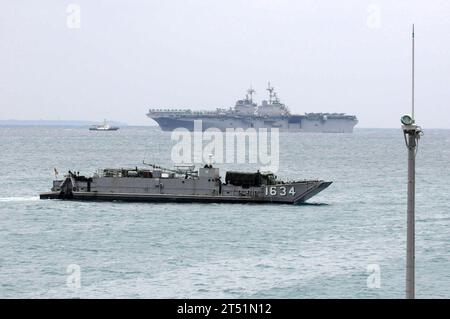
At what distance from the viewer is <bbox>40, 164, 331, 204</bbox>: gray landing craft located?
2680 inches

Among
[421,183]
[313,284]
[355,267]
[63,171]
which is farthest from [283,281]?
[63,171]

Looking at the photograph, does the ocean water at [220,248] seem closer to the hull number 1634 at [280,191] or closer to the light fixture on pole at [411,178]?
the hull number 1634 at [280,191]

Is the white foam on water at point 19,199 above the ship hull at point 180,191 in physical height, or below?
below

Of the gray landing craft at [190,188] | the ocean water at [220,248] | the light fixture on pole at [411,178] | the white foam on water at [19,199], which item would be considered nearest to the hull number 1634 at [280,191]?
the gray landing craft at [190,188]

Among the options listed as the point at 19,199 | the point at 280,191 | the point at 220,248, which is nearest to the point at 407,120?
the point at 220,248

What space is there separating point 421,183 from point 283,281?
Result: 2704 inches

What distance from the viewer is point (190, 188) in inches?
2726

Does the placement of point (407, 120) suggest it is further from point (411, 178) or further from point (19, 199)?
point (19, 199)

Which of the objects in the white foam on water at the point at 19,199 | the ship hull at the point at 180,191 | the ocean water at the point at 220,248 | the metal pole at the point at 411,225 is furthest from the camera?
the white foam on water at the point at 19,199

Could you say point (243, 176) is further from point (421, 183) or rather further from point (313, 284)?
point (421, 183)

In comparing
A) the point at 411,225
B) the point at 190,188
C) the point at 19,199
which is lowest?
the point at 19,199

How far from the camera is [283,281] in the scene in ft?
120

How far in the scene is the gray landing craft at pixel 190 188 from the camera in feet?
223

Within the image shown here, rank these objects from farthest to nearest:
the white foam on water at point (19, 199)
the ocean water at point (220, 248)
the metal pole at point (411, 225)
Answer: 1. the white foam on water at point (19, 199)
2. the ocean water at point (220, 248)
3. the metal pole at point (411, 225)
